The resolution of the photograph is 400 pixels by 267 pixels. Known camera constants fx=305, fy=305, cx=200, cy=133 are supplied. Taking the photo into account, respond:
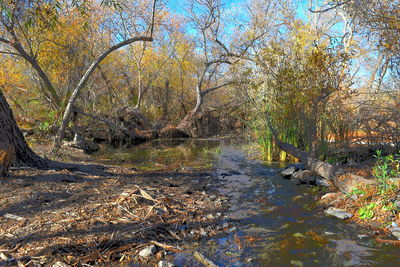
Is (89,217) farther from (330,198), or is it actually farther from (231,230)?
(330,198)

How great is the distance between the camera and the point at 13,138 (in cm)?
536

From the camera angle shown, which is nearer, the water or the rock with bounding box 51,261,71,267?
the rock with bounding box 51,261,71,267

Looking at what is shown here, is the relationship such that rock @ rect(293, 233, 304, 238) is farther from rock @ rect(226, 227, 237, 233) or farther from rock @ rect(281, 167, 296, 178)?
rock @ rect(281, 167, 296, 178)

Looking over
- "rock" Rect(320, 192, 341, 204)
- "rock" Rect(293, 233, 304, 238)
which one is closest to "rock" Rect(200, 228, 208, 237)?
"rock" Rect(293, 233, 304, 238)

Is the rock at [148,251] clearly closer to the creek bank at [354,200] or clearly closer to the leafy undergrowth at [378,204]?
the creek bank at [354,200]

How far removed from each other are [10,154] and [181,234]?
2831 mm

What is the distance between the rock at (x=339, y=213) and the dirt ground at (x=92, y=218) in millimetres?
1648

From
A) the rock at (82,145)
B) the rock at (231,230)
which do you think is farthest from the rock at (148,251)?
the rock at (82,145)

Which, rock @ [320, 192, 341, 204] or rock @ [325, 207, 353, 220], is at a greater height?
rock @ [320, 192, 341, 204]

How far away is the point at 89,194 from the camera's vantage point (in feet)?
14.8

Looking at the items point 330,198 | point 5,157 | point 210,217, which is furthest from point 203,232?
point 5,157

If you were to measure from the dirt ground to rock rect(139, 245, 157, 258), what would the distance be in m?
0.05

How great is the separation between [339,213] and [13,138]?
5.49 metres

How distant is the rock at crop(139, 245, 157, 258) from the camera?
314cm
